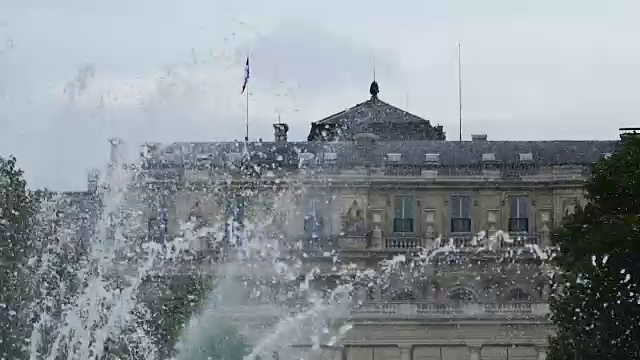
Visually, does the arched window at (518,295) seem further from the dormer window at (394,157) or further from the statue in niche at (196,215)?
the statue in niche at (196,215)

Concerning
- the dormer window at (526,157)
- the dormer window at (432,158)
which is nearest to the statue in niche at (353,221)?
the dormer window at (432,158)

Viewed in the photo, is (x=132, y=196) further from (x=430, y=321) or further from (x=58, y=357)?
(x=58, y=357)

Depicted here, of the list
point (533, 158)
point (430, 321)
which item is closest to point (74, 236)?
point (430, 321)

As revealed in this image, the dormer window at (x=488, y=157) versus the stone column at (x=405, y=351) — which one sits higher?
the dormer window at (x=488, y=157)

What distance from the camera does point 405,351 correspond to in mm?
75188

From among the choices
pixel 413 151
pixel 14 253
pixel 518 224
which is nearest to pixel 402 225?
pixel 413 151

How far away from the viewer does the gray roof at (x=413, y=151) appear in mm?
80312

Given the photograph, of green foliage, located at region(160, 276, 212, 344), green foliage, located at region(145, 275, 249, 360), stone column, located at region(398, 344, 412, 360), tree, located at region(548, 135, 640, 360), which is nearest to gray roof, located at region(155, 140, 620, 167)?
green foliage, located at region(160, 276, 212, 344)

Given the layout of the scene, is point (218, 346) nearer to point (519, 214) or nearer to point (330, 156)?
point (330, 156)

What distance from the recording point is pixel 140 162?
252 feet

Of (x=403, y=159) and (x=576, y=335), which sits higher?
(x=403, y=159)

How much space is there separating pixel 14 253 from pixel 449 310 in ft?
79.0

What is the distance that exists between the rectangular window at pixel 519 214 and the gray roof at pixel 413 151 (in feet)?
6.16

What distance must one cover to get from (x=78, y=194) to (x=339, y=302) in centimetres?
1292
